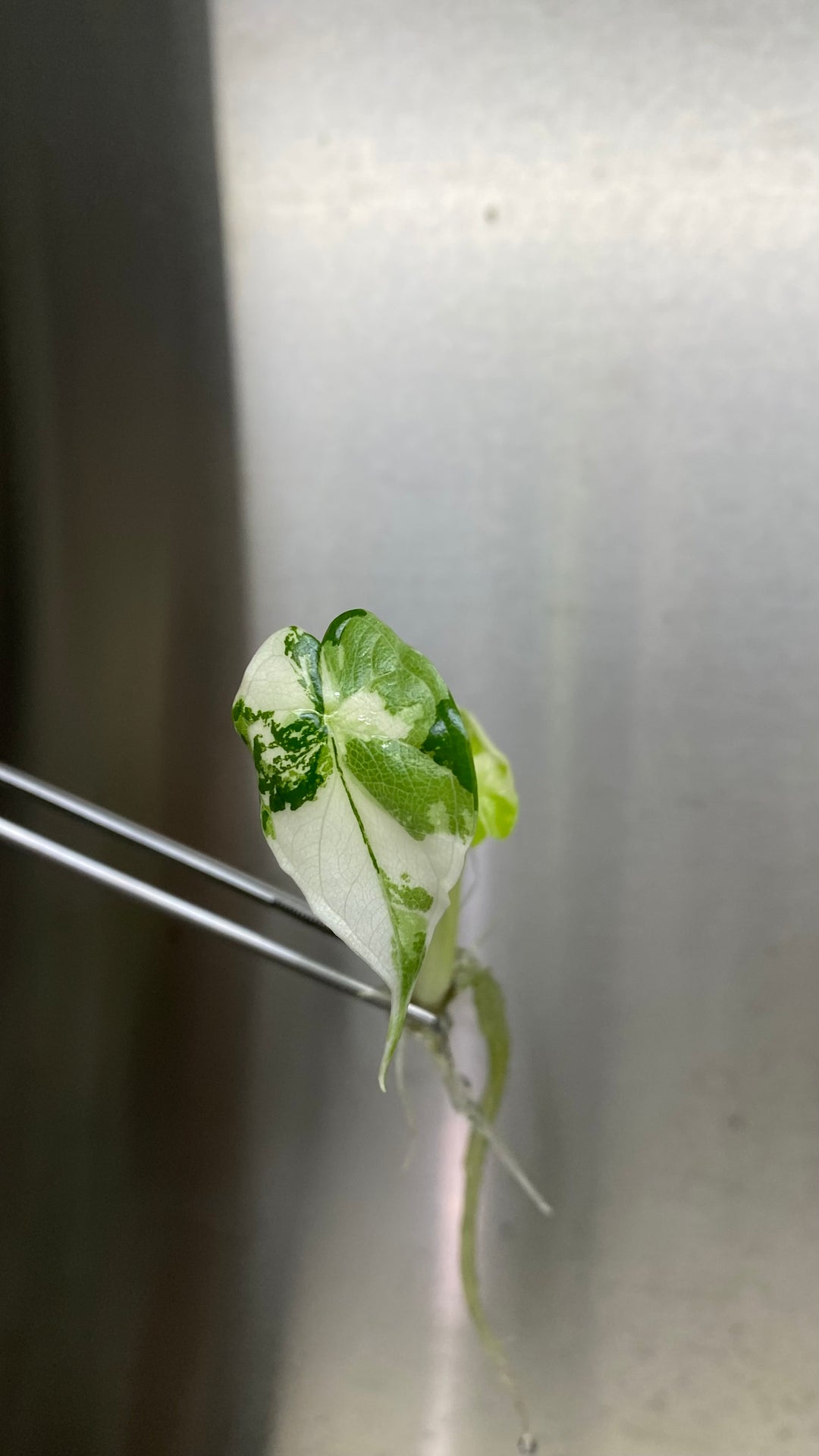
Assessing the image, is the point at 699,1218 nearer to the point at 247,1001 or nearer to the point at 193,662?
the point at 247,1001

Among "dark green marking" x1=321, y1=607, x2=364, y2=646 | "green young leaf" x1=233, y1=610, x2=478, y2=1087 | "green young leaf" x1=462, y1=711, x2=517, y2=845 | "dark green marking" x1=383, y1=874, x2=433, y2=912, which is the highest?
"dark green marking" x1=321, y1=607, x2=364, y2=646

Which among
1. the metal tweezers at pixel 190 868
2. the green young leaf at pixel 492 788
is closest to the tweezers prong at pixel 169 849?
the metal tweezers at pixel 190 868

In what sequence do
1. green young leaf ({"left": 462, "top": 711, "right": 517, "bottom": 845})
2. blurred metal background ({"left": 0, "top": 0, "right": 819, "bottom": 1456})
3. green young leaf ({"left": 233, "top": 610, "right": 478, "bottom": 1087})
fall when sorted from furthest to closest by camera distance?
1. blurred metal background ({"left": 0, "top": 0, "right": 819, "bottom": 1456})
2. green young leaf ({"left": 462, "top": 711, "right": 517, "bottom": 845})
3. green young leaf ({"left": 233, "top": 610, "right": 478, "bottom": 1087})

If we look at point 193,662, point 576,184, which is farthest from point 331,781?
point 576,184

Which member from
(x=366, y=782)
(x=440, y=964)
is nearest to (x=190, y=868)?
(x=440, y=964)

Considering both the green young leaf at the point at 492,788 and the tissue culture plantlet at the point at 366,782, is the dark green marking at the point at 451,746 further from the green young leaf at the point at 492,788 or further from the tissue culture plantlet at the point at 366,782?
the green young leaf at the point at 492,788

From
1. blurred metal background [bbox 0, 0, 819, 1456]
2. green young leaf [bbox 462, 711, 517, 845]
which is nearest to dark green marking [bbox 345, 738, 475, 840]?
green young leaf [bbox 462, 711, 517, 845]

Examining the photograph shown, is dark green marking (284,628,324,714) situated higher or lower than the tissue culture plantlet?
higher

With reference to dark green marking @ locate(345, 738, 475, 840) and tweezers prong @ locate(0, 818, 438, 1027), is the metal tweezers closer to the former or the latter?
tweezers prong @ locate(0, 818, 438, 1027)
